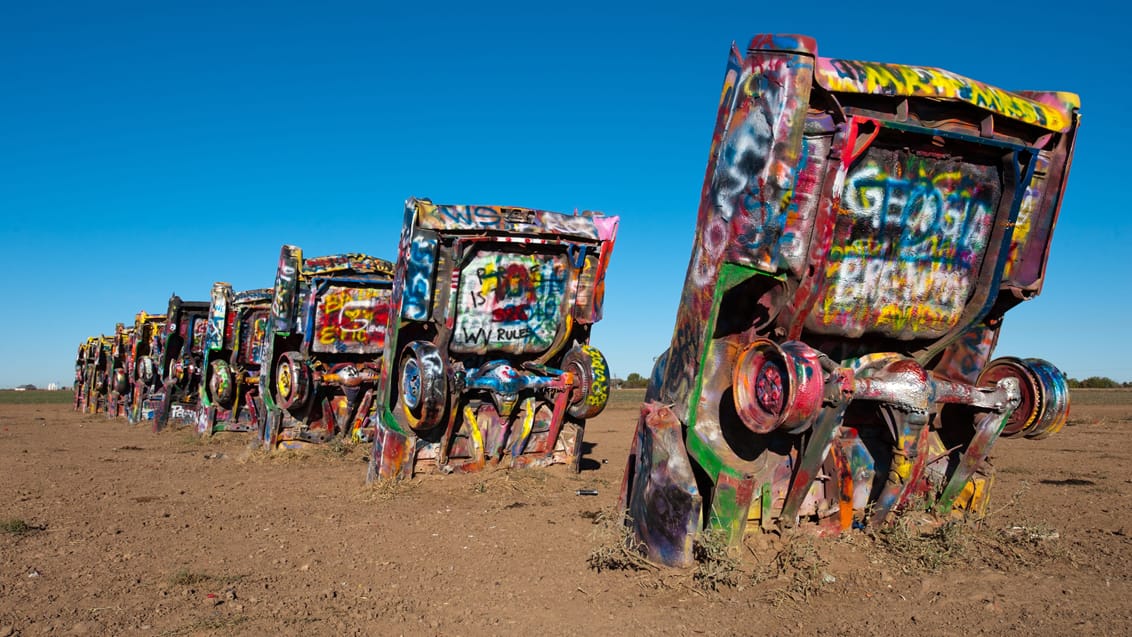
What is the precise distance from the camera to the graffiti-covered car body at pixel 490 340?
886 cm

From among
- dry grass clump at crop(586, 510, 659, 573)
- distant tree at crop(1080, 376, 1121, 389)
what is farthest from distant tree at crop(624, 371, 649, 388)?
dry grass clump at crop(586, 510, 659, 573)

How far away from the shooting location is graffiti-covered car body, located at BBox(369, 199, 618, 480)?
349 inches

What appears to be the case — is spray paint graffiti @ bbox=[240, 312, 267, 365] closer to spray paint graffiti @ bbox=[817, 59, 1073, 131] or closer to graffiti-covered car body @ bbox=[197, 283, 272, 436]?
graffiti-covered car body @ bbox=[197, 283, 272, 436]

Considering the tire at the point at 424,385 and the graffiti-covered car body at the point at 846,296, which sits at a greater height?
the graffiti-covered car body at the point at 846,296

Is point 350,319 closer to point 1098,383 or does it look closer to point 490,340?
point 490,340

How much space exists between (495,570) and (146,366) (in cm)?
1605

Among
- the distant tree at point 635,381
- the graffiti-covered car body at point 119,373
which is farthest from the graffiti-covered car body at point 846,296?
the distant tree at point 635,381

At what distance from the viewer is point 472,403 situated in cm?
955

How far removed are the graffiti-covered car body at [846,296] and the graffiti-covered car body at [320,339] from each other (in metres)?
7.52

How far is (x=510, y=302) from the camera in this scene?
933 cm

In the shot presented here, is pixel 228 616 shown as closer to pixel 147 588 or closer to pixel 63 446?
pixel 147 588

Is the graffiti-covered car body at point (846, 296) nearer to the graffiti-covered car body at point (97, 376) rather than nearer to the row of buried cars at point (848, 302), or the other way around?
the row of buried cars at point (848, 302)

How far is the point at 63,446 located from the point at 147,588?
36.5 ft

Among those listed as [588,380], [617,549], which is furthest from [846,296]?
[588,380]
